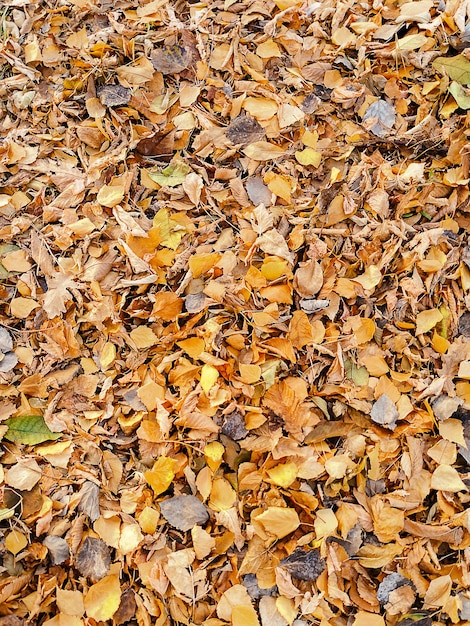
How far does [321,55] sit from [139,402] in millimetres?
933

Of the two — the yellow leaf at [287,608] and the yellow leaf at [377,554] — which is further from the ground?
the yellow leaf at [377,554]

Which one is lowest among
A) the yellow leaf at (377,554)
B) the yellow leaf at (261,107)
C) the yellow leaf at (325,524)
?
the yellow leaf at (377,554)

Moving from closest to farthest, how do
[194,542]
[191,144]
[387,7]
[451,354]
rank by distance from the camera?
[194,542] → [451,354] → [191,144] → [387,7]

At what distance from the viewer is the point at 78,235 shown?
1.36 m

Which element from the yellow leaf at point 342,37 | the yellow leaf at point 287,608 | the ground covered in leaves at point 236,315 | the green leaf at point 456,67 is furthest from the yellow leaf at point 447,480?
the yellow leaf at point 342,37

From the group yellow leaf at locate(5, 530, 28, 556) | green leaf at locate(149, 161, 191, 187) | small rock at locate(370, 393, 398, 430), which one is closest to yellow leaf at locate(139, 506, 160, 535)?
yellow leaf at locate(5, 530, 28, 556)

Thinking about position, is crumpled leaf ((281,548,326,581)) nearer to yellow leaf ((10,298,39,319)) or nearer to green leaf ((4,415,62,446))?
green leaf ((4,415,62,446))

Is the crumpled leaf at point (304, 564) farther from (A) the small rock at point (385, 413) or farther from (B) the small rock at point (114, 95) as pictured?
(B) the small rock at point (114, 95)

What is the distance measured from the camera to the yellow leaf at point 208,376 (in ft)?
4.04

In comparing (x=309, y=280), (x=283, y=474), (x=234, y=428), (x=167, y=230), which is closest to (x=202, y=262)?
(x=167, y=230)

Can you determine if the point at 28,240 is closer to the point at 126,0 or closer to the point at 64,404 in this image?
the point at 64,404

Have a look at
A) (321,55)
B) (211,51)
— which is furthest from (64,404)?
(321,55)

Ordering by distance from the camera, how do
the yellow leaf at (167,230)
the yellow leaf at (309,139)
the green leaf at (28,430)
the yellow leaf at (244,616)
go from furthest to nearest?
the yellow leaf at (309,139) → the yellow leaf at (167,230) → the green leaf at (28,430) → the yellow leaf at (244,616)

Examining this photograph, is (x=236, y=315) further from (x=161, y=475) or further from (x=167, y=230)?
(x=161, y=475)
